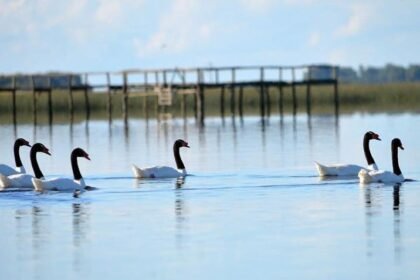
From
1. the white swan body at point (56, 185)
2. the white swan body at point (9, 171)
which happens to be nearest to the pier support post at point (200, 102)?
the white swan body at point (9, 171)

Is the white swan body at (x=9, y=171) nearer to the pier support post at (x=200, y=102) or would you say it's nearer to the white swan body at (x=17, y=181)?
the white swan body at (x=17, y=181)

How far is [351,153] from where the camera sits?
4212 centimetres

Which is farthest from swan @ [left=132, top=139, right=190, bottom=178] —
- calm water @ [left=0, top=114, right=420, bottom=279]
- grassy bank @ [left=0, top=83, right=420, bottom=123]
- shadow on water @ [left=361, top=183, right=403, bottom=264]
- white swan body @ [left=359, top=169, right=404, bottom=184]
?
grassy bank @ [left=0, top=83, right=420, bottom=123]

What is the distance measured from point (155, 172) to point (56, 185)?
403 cm

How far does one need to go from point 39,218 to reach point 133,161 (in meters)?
16.7

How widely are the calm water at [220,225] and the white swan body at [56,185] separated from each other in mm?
276

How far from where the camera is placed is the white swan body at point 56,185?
28750 millimetres

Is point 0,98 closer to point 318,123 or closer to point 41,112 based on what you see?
point 41,112

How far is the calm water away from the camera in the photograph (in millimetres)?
18969

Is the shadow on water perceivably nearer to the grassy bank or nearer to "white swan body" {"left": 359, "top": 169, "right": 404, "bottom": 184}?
"white swan body" {"left": 359, "top": 169, "right": 404, "bottom": 184}

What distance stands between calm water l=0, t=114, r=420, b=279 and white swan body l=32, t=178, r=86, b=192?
0.91 ft

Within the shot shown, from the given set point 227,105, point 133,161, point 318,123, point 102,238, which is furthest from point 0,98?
A: point 102,238

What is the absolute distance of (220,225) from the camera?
2294 cm

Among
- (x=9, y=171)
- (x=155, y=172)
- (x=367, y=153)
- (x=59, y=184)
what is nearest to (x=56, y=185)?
(x=59, y=184)
